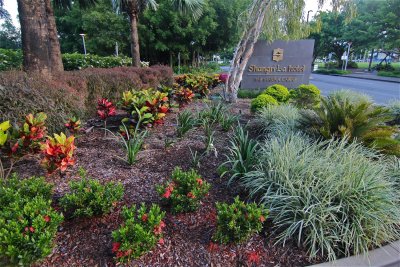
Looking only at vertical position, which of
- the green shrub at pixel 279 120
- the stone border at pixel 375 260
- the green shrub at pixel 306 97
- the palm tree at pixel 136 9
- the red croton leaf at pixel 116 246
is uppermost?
the palm tree at pixel 136 9

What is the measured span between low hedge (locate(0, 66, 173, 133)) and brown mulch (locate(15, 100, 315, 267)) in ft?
2.32

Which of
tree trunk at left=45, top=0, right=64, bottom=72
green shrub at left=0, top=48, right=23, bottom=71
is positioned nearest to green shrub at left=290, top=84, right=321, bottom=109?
tree trunk at left=45, top=0, right=64, bottom=72

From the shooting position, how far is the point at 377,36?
94.1ft

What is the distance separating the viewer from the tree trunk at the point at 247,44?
7746 mm

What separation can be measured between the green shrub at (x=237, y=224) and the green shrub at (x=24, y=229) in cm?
125

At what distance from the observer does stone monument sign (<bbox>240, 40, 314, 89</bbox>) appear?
34.7 ft

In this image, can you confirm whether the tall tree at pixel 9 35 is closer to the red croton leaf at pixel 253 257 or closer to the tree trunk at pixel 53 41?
the tree trunk at pixel 53 41

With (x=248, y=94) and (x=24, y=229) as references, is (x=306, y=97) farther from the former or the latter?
(x=24, y=229)

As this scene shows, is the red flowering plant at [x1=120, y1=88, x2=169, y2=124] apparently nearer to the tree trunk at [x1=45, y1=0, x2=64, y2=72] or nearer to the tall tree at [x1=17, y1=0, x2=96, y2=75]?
the tall tree at [x1=17, y1=0, x2=96, y2=75]

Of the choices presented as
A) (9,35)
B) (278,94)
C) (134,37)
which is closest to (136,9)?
(134,37)

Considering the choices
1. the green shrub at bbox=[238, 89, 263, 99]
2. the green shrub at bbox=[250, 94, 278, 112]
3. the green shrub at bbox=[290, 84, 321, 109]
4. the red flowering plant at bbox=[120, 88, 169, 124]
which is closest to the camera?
the red flowering plant at bbox=[120, 88, 169, 124]

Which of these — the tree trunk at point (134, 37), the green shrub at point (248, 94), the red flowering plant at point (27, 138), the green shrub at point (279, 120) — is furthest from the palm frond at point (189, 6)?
the red flowering plant at point (27, 138)

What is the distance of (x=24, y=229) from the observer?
1689 mm

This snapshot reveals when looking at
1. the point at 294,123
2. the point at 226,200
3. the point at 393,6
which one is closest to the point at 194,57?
the point at 393,6
